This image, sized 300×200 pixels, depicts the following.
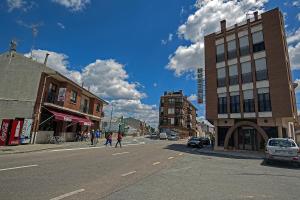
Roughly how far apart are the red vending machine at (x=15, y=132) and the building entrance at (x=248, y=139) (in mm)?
23917

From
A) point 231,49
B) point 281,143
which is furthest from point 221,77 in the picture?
point 281,143

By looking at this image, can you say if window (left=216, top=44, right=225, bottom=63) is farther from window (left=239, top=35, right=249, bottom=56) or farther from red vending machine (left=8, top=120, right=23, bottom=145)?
red vending machine (left=8, top=120, right=23, bottom=145)

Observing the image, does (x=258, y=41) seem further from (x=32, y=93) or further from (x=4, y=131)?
(x=4, y=131)

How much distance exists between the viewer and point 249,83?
26531 mm

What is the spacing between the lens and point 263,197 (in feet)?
20.9

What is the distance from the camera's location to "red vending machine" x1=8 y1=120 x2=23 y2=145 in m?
19.5

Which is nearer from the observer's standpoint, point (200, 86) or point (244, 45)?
point (244, 45)

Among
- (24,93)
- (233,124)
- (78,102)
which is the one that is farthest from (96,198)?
(78,102)

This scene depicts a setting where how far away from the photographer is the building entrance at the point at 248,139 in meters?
26.1

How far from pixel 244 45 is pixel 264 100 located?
7.40m

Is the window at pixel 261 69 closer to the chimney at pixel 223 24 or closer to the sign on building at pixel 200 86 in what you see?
the chimney at pixel 223 24

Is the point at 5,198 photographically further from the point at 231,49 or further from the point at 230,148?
the point at 231,49

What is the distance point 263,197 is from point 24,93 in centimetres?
2353

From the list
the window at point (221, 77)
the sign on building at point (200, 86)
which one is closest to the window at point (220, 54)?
the window at point (221, 77)
